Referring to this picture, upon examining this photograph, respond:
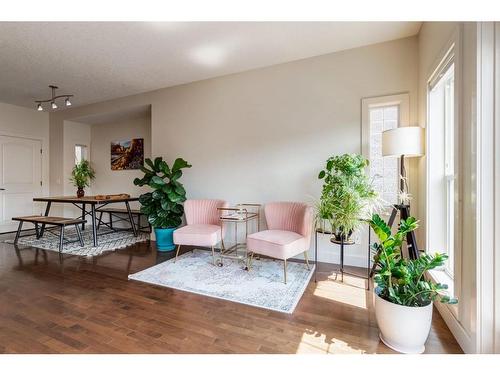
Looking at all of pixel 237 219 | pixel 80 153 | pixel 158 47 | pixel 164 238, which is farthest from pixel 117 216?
pixel 158 47

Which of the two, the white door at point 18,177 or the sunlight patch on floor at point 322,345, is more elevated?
the white door at point 18,177

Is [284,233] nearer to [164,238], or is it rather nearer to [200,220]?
[200,220]

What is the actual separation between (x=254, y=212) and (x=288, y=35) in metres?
2.35

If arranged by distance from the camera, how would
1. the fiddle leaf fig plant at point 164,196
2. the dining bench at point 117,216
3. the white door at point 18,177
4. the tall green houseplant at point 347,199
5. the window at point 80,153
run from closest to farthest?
the tall green houseplant at point 347,199 < the fiddle leaf fig plant at point 164,196 < the dining bench at point 117,216 < the white door at point 18,177 < the window at point 80,153

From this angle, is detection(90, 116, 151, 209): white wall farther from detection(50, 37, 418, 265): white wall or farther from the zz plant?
the zz plant

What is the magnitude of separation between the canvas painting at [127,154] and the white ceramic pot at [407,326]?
551cm

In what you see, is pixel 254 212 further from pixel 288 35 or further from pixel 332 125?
pixel 288 35

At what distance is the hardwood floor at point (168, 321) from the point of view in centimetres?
160

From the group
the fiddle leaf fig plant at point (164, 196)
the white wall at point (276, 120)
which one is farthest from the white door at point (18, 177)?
the fiddle leaf fig plant at point (164, 196)

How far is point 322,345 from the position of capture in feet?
5.29

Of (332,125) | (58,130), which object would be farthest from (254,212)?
(58,130)

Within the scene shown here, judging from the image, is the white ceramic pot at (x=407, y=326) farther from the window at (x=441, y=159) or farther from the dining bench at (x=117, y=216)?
the dining bench at (x=117, y=216)

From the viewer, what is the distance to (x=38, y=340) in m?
1.65

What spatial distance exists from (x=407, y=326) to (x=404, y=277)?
0.93 ft
